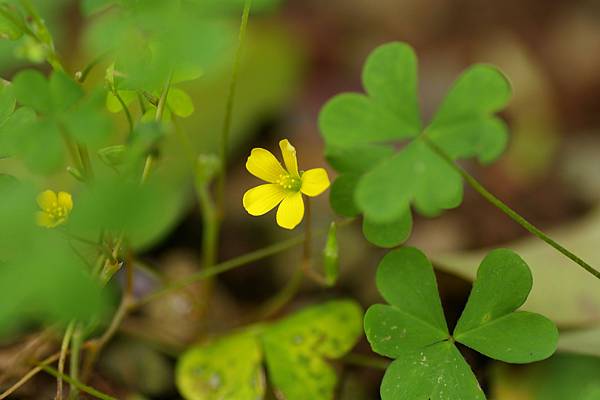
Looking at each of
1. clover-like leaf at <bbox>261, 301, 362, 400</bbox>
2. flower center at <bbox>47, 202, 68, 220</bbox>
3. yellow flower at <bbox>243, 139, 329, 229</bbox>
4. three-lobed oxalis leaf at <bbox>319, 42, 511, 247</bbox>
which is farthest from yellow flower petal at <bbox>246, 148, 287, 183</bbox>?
clover-like leaf at <bbox>261, 301, 362, 400</bbox>

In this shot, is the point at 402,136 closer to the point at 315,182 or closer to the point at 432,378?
the point at 315,182

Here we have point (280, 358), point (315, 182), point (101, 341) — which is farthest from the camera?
point (280, 358)

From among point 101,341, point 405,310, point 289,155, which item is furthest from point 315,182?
point 101,341

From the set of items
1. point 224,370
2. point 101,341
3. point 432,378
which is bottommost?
point 224,370

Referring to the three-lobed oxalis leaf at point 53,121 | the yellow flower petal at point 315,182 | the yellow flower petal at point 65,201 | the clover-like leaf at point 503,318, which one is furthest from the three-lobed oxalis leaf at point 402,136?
the yellow flower petal at point 65,201

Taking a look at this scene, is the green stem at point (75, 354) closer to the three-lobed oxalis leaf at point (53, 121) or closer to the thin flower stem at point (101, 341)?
the thin flower stem at point (101, 341)

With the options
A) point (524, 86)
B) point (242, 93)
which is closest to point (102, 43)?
point (242, 93)

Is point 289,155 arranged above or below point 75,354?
above
